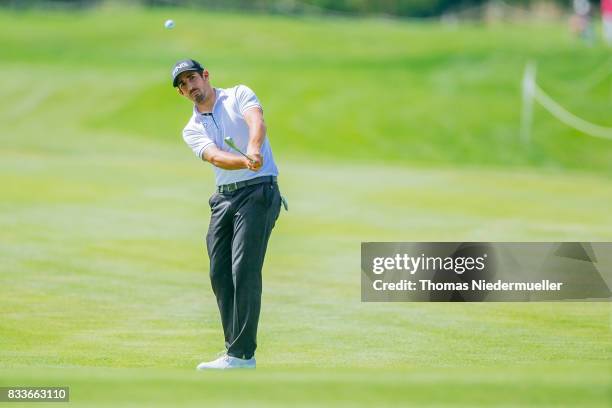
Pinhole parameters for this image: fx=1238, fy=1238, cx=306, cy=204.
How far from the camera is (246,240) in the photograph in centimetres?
918

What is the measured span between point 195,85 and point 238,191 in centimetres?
85

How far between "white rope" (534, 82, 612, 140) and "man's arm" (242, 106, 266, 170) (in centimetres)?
2677

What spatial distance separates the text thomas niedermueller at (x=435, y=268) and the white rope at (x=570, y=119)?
80.4ft

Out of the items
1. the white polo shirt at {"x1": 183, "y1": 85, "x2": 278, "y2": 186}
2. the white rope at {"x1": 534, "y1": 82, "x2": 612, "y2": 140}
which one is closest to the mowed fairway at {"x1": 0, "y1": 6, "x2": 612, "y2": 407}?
the white rope at {"x1": 534, "y1": 82, "x2": 612, "y2": 140}

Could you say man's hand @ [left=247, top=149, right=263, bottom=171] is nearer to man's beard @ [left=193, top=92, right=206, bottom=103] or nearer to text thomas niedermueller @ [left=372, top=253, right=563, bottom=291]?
man's beard @ [left=193, top=92, right=206, bottom=103]

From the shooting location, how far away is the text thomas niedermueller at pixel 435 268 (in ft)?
33.8

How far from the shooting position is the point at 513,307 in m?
12.4

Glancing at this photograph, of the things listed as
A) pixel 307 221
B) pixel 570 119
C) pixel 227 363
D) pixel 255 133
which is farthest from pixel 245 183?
pixel 570 119

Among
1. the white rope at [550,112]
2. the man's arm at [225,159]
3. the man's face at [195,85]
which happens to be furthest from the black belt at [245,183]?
the white rope at [550,112]

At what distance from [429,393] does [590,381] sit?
2.91 ft

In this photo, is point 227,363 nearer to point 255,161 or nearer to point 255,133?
point 255,161

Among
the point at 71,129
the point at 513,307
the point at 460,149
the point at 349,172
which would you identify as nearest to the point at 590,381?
the point at 513,307

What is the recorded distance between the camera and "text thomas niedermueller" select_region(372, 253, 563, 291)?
10297 mm

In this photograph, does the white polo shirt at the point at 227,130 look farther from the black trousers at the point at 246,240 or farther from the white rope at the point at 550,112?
the white rope at the point at 550,112
